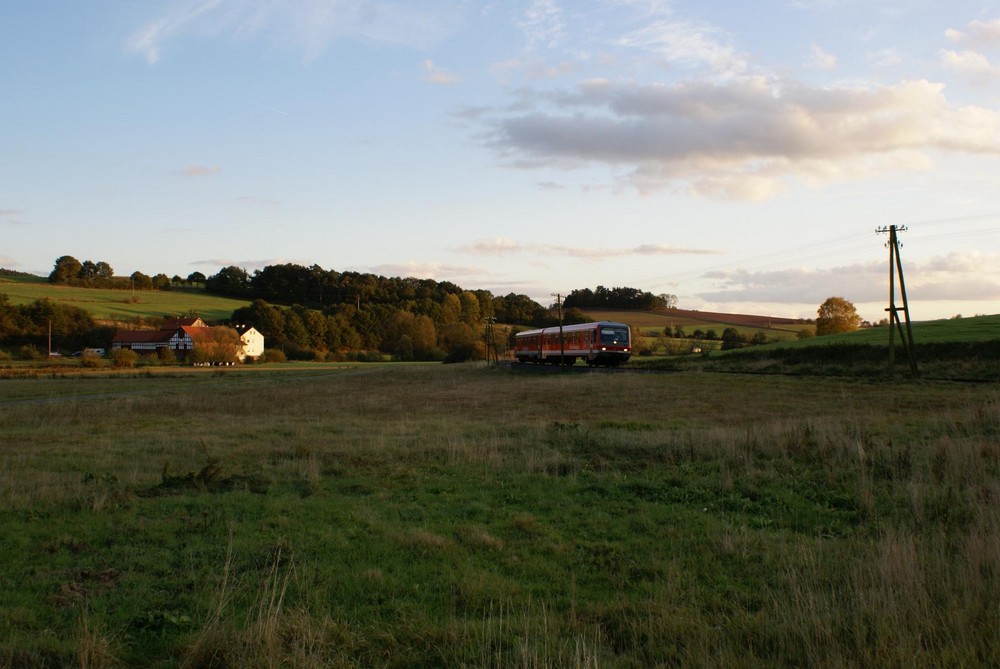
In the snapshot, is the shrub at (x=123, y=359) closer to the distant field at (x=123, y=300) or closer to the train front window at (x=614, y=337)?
the distant field at (x=123, y=300)

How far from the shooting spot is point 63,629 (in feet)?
18.2

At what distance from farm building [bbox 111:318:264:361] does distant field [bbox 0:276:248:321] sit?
783 centimetres

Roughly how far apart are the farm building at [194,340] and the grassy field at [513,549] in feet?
240

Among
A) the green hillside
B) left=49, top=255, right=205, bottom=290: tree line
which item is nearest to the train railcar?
the green hillside

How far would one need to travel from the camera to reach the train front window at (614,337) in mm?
49906

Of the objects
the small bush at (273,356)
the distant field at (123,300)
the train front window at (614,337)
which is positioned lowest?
the small bush at (273,356)

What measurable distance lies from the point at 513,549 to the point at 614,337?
4340cm

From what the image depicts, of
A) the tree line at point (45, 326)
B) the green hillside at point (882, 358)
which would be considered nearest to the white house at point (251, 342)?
the tree line at point (45, 326)

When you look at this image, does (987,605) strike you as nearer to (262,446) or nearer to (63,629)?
(63,629)

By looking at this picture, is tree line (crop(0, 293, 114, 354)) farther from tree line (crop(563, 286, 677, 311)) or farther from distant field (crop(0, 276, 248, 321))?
tree line (crop(563, 286, 677, 311))

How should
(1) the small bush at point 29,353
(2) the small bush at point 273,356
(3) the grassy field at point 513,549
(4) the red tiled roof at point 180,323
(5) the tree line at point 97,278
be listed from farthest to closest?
(5) the tree line at point 97,278 → (4) the red tiled roof at point 180,323 → (2) the small bush at point 273,356 → (1) the small bush at point 29,353 → (3) the grassy field at point 513,549

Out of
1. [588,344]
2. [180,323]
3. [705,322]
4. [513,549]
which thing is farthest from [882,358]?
[180,323]

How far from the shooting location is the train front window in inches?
1965

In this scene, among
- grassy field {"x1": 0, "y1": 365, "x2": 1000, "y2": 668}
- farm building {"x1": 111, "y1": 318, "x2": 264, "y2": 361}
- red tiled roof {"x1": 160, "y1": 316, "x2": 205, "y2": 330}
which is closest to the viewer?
grassy field {"x1": 0, "y1": 365, "x2": 1000, "y2": 668}
